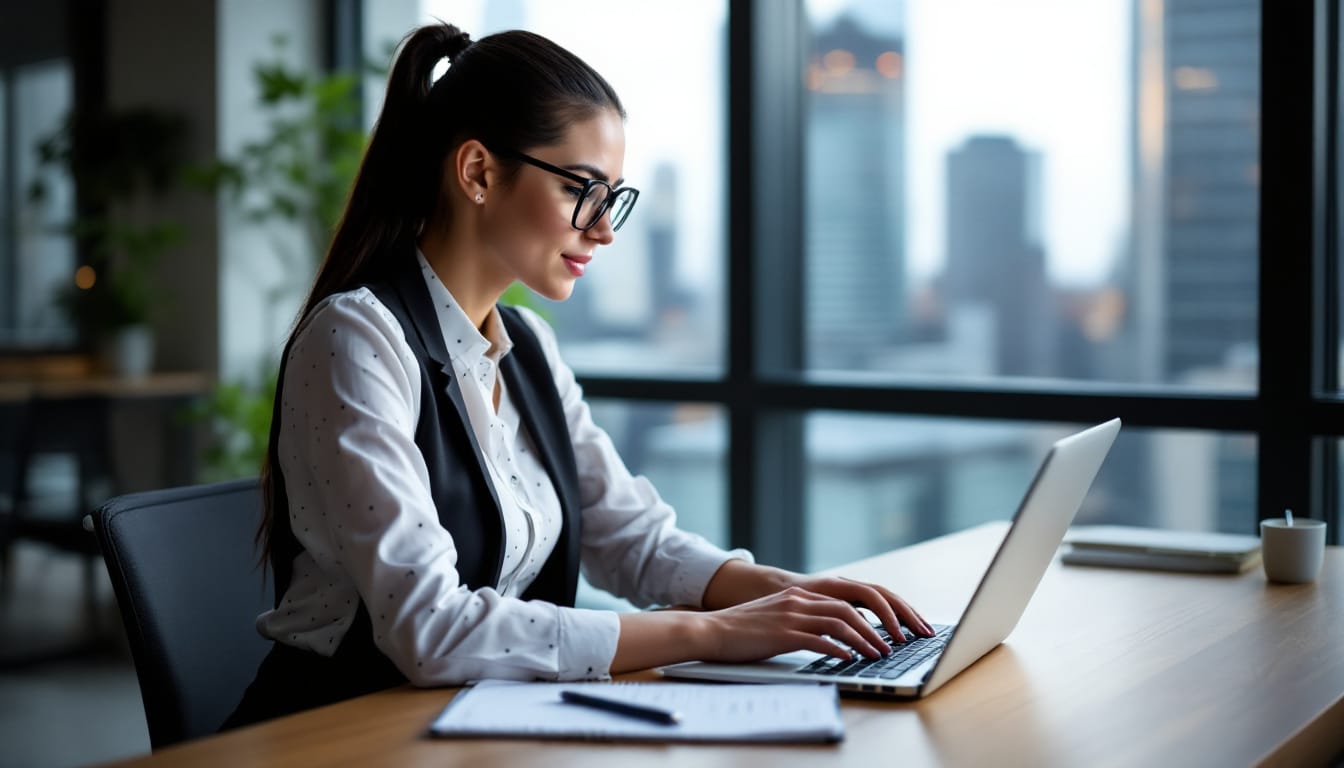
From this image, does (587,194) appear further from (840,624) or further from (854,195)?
(854,195)

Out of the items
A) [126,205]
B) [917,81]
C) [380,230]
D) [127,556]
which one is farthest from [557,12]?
[127,556]

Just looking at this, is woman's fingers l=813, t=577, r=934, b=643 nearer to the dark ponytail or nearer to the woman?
the woman

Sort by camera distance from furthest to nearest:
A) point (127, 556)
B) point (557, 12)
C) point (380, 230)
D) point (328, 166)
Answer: point (328, 166) < point (557, 12) < point (380, 230) < point (127, 556)

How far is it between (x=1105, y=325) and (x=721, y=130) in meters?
1.05

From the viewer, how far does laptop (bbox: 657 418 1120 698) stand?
4.01ft

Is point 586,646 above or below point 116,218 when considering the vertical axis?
below

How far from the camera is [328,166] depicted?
3.97 meters

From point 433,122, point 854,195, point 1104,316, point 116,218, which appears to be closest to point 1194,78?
point 1104,316

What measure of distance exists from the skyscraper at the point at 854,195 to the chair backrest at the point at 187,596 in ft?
6.01

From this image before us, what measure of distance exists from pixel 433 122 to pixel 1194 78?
5.73ft

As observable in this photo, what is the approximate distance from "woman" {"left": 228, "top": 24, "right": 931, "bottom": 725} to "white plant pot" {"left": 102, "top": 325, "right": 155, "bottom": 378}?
2416mm

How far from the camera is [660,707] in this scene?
1142 mm

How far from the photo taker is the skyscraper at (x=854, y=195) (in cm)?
Result: 318

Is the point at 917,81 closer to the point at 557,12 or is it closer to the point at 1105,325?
the point at 1105,325
